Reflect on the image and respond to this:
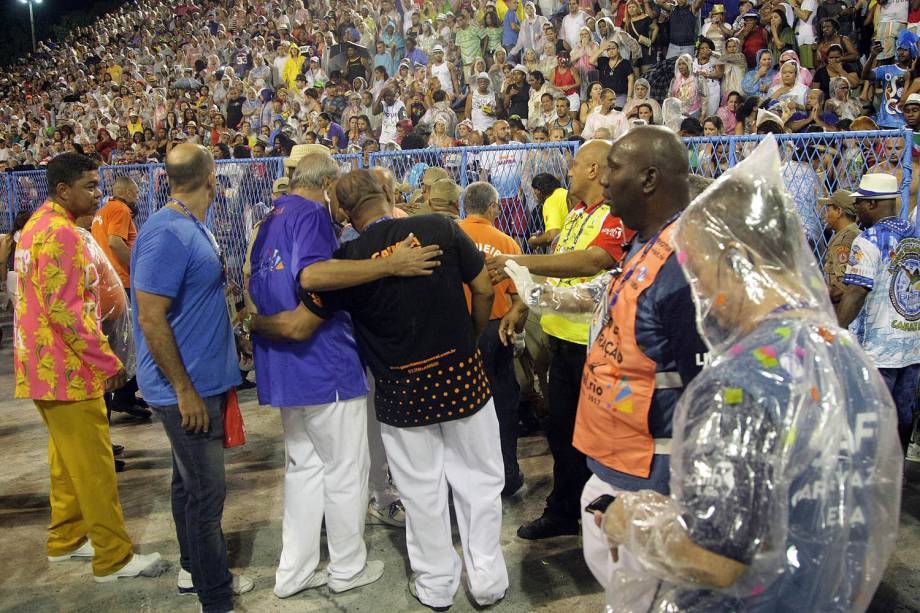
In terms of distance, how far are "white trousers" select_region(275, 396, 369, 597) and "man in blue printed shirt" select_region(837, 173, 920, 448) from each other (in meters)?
2.56

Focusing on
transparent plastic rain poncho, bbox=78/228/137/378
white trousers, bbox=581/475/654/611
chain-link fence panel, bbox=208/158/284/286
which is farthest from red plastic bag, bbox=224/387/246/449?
chain-link fence panel, bbox=208/158/284/286

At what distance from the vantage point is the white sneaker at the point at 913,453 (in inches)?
183

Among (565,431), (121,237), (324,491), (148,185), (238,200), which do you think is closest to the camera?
(324,491)

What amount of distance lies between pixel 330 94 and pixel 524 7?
396 centimetres

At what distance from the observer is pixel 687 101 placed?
27.9 ft

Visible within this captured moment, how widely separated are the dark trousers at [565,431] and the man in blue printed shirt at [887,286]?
1487 millimetres

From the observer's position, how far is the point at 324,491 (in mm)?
3377

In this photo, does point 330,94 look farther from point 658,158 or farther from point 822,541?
point 822,541

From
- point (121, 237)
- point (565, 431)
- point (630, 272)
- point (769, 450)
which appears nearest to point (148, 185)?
point (121, 237)

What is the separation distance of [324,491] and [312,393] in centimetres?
49

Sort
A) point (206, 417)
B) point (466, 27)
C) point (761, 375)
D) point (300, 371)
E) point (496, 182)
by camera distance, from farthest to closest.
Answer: point (466, 27) < point (496, 182) < point (300, 371) < point (206, 417) < point (761, 375)

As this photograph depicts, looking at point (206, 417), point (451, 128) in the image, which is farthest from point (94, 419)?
point (451, 128)

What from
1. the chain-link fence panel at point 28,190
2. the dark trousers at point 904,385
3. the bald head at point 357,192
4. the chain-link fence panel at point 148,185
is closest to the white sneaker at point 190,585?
the bald head at point 357,192

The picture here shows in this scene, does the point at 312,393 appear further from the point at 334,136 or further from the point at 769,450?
the point at 334,136
